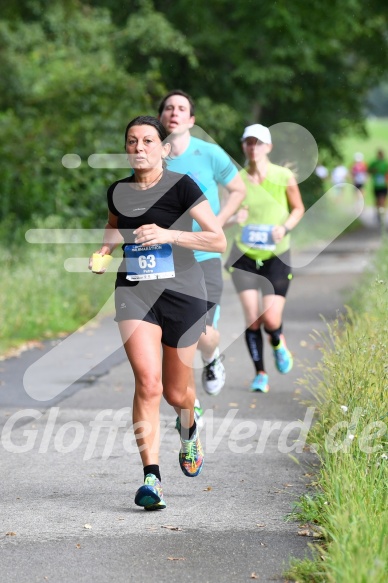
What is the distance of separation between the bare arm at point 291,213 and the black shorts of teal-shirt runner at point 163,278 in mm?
3175

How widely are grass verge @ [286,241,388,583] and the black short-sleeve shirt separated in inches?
44.8

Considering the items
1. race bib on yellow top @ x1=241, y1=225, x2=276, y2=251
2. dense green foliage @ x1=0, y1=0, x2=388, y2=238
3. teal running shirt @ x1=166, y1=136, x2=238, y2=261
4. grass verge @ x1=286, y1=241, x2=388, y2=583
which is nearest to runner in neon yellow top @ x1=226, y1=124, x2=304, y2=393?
race bib on yellow top @ x1=241, y1=225, x2=276, y2=251

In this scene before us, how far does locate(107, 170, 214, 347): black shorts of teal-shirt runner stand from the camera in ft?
20.1

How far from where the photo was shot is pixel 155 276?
611 centimetres

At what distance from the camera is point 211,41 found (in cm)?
2680

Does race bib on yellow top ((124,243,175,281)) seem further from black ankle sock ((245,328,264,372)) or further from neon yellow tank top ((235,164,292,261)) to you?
black ankle sock ((245,328,264,372))

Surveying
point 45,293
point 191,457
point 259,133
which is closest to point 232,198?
point 259,133

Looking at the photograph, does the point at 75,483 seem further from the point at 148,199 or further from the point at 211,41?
the point at 211,41

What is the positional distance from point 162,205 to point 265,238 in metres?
3.37

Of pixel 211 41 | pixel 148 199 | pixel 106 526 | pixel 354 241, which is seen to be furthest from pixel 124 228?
pixel 354 241

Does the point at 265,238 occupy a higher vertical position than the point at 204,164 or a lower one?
lower

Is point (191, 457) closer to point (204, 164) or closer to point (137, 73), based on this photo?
point (204, 164)

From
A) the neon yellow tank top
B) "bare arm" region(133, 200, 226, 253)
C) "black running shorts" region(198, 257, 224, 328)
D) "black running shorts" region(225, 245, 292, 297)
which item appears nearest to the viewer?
"bare arm" region(133, 200, 226, 253)

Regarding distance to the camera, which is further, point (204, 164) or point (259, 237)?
point (259, 237)
